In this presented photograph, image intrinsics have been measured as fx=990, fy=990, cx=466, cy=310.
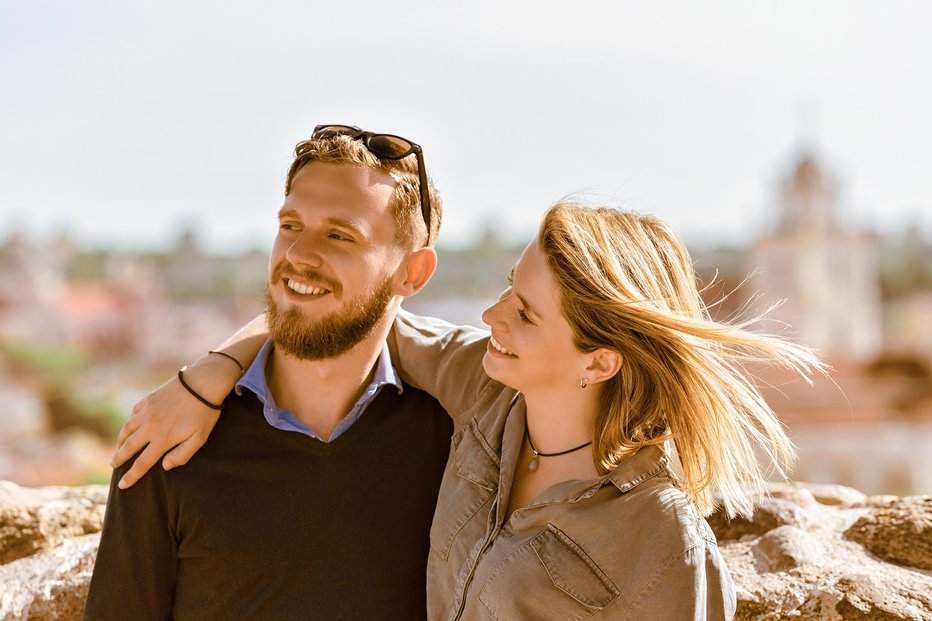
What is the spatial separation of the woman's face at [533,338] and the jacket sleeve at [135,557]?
25.4 inches

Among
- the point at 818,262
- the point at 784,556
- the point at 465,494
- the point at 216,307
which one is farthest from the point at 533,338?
the point at 216,307

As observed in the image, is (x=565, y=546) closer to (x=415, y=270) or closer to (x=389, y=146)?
(x=415, y=270)

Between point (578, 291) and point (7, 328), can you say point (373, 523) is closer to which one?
point (578, 291)

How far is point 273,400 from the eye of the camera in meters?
1.94

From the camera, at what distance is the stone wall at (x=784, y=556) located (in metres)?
1.89

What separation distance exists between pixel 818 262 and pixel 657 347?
141ft

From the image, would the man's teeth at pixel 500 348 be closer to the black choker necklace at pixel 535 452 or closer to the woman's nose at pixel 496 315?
the woman's nose at pixel 496 315

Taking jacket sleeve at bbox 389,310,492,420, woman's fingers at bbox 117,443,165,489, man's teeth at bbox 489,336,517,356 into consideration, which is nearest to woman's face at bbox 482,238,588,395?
man's teeth at bbox 489,336,517,356

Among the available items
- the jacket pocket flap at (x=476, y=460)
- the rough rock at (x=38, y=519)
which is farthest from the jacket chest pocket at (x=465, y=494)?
the rough rock at (x=38, y=519)

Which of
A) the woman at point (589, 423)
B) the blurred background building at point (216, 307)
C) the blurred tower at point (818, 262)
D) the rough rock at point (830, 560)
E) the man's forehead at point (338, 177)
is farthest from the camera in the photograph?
the blurred tower at point (818, 262)

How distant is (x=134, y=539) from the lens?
5.71 ft

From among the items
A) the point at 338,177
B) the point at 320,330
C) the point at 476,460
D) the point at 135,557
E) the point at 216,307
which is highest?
the point at 338,177

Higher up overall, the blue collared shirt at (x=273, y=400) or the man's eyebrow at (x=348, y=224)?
the man's eyebrow at (x=348, y=224)

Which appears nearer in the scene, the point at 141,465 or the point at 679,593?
the point at 679,593
